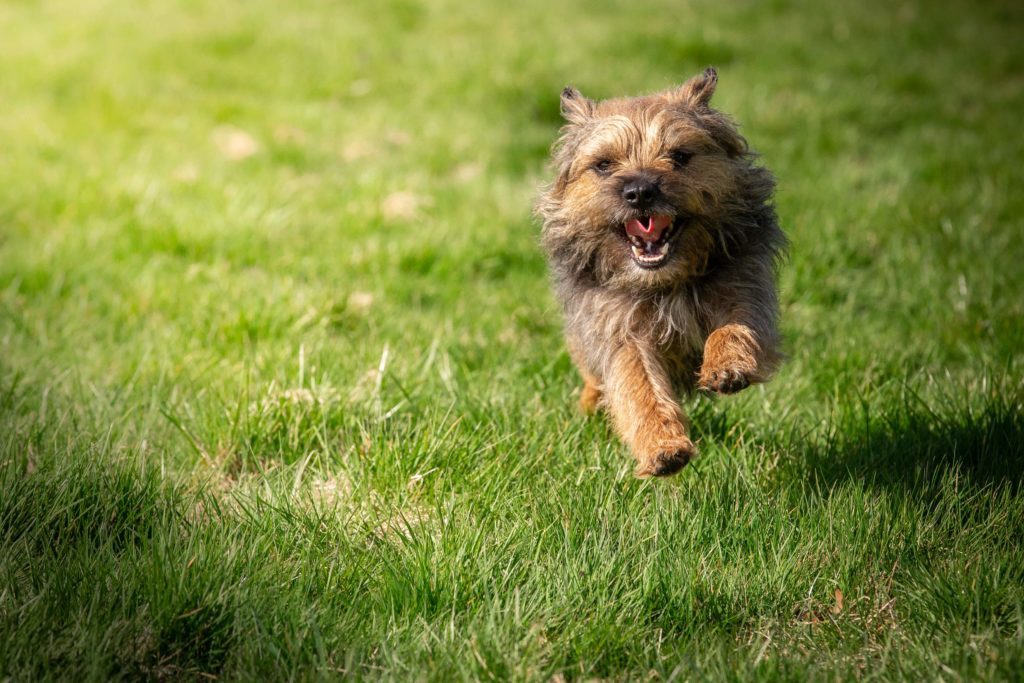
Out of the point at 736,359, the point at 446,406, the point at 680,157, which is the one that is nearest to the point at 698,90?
the point at 680,157

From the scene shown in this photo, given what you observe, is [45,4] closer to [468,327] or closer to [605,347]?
[468,327]

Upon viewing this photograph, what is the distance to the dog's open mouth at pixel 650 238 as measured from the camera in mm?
3254

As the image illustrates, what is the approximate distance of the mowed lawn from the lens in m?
2.58

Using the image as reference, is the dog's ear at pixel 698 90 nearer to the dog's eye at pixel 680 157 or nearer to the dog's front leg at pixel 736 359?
the dog's eye at pixel 680 157

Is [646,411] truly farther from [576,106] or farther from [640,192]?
[576,106]

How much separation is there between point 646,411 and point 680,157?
81cm

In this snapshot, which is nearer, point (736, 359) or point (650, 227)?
point (736, 359)

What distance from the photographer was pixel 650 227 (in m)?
3.28

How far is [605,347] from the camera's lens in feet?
11.4

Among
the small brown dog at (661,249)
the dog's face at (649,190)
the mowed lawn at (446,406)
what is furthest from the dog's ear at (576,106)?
the mowed lawn at (446,406)

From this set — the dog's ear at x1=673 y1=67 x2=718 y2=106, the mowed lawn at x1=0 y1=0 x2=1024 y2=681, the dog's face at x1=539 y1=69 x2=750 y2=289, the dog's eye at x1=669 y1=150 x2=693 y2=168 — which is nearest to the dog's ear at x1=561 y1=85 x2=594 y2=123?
the dog's face at x1=539 y1=69 x2=750 y2=289

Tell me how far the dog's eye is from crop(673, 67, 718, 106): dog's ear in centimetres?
30

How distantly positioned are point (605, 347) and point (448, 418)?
2.16ft

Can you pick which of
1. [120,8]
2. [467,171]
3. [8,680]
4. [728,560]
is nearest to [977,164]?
[467,171]
